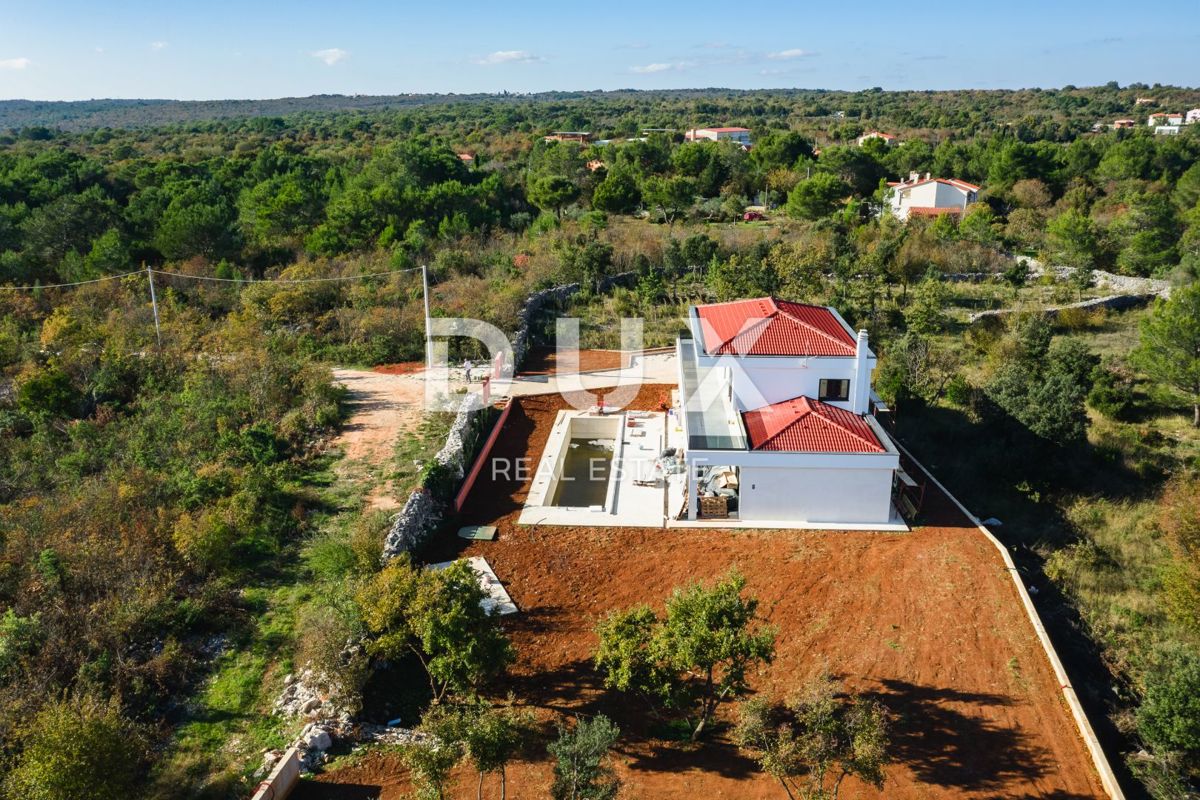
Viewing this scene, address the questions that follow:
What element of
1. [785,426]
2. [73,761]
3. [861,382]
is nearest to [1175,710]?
[785,426]

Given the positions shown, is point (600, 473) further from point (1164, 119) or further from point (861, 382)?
point (1164, 119)

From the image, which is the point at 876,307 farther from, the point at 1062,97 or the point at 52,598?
the point at 1062,97

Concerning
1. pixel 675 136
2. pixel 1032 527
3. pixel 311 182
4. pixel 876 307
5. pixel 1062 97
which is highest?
pixel 1062 97

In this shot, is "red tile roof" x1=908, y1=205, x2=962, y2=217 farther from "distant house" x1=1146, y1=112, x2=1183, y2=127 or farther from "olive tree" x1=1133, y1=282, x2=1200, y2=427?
"distant house" x1=1146, y1=112, x2=1183, y2=127

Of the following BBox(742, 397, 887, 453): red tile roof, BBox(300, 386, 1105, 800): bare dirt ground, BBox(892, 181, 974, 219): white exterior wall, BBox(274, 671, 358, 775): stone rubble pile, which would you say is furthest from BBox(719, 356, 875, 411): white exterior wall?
BBox(892, 181, 974, 219): white exterior wall

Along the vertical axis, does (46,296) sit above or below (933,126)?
below

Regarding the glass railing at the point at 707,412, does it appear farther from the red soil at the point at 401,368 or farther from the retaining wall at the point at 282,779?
the red soil at the point at 401,368

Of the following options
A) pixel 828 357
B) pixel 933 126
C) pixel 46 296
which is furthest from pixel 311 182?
pixel 933 126
